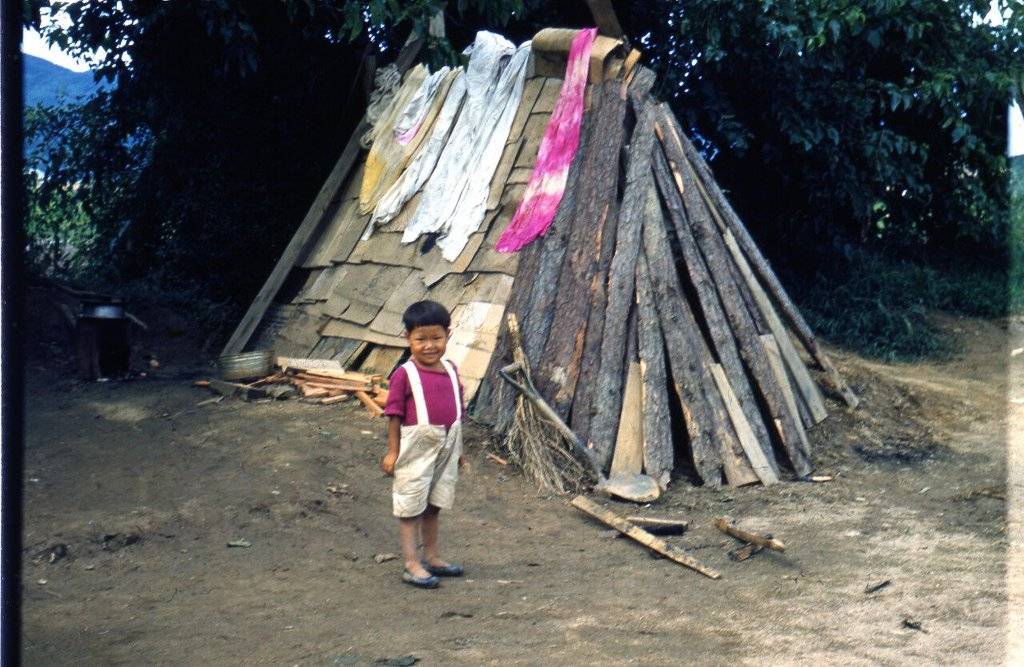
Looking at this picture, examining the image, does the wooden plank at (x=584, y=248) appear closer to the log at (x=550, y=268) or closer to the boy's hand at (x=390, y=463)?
the log at (x=550, y=268)

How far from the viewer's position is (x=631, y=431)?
675 cm

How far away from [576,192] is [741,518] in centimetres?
256

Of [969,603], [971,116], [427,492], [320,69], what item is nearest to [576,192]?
[427,492]

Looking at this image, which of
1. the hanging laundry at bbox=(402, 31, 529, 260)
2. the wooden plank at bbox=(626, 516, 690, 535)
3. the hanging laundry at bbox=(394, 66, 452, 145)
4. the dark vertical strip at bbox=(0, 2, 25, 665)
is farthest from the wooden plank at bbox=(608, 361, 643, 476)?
the dark vertical strip at bbox=(0, 2, 25, 665)

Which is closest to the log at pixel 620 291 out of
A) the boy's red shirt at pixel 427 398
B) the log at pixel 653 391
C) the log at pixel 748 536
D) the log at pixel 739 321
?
the log at pixel 653 391

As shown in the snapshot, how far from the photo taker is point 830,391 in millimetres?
8258

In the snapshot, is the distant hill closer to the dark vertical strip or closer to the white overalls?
the white overalls

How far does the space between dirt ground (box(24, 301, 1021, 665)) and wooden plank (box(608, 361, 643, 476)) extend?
1.09 ft

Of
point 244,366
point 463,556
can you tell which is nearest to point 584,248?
point 463,556

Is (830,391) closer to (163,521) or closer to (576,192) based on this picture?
(576,192)

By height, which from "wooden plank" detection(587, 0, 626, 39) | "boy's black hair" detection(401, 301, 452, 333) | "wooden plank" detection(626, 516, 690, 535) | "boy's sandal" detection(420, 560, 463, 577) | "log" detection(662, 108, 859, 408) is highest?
"wooden plank" detection(587, 0, 626, 39)

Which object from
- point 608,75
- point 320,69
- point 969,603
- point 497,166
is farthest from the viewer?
point 320,69

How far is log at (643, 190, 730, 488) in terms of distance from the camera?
674 centimetres

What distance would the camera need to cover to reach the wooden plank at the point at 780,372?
23.6 feet
